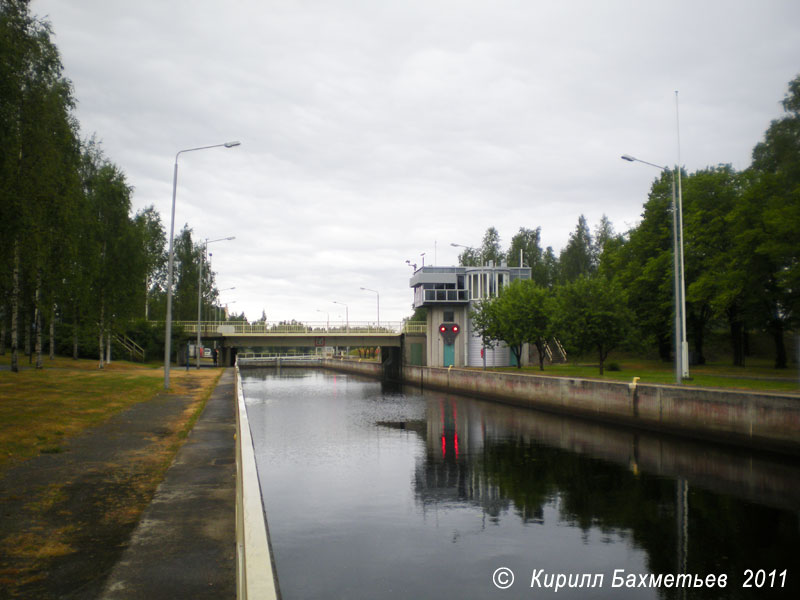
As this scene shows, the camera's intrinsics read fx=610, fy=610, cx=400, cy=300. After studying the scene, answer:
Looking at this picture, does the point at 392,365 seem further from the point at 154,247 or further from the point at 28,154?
the point at 28,154

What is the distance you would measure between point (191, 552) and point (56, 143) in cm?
2783

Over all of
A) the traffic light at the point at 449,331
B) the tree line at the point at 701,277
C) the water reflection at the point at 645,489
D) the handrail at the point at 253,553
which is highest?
the tree line at the point at 701,277

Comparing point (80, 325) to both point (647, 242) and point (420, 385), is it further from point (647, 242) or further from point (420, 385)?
point (647, 242)

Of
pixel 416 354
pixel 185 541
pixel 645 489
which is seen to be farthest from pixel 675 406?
pixel 416 354

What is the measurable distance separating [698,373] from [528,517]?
28.4 m

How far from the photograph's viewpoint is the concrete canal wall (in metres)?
18.8

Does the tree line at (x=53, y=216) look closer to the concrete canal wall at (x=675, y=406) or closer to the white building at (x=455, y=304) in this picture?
the concrete canal wall at (x=675, y=406)

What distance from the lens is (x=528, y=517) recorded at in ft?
45.3

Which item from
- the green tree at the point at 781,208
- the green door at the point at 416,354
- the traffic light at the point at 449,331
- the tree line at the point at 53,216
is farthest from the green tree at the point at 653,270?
the tree line at the point at 53,216

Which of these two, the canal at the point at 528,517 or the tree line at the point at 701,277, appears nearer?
the canal at the point at 528,517

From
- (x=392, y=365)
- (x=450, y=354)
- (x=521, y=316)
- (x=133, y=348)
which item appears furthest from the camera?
(x=392, y=365)

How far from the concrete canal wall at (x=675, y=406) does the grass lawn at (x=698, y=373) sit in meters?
3.12

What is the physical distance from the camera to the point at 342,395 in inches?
1975

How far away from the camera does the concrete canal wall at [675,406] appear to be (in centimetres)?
1884
